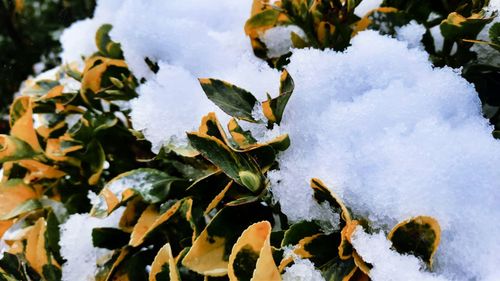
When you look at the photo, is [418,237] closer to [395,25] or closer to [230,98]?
[230,98]

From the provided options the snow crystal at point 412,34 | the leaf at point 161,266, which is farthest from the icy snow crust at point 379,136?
the leaf at point 161,266

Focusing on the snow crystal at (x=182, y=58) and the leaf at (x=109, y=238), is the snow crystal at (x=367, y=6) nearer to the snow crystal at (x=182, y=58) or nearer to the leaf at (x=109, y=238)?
the snow crystal at (x=182, y=58)

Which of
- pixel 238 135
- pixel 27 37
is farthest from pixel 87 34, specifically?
pixel 27 37

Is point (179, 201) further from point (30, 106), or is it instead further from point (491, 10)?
point (491, 10)

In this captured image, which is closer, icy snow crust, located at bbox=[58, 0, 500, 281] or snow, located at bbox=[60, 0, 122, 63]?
icy snow crust, located at bbox=[58, 0, 500, 281]

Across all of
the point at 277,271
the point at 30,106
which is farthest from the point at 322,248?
the point at 30,106

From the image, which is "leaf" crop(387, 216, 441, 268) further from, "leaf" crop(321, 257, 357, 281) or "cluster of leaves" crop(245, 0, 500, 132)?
"cluster of leaves" crop(245, 0, 500, 132)

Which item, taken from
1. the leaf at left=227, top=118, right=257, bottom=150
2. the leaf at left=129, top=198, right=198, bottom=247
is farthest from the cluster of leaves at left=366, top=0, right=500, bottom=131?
the leaf at left=129, top=198, right=198, bottom=247
